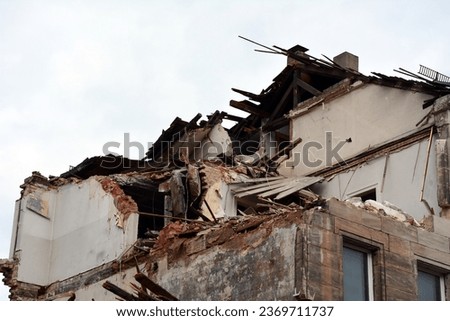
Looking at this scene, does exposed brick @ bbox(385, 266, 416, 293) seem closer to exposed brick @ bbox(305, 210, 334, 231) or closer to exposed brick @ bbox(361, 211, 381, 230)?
exposed brick @ bbox(361, 211, 381, 230)

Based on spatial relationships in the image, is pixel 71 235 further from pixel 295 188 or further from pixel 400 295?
pixel 400 295

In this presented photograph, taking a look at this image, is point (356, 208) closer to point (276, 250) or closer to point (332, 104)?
point (276, 250)

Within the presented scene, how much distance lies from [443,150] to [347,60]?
Answer: 7239 mm

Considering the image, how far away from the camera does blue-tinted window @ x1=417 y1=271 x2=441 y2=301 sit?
25.3 metres

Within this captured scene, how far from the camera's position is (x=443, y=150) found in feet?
106

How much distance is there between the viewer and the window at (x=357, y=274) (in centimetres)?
2416

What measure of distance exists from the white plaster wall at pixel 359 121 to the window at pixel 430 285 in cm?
850

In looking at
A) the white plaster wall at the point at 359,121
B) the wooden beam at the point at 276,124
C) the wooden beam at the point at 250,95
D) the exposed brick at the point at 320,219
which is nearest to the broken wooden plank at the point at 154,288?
the exposed brick at the point at 320,219

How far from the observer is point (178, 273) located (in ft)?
90.9

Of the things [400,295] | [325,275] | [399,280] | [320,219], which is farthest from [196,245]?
[400,295]

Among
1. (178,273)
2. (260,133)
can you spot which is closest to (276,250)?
(178,273)

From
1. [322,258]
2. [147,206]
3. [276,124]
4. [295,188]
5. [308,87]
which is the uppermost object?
[308,87]

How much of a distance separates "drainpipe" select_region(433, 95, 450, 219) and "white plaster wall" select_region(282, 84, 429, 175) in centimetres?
64

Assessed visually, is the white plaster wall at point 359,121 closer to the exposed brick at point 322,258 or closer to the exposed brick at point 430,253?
the exposed brick at point 430,253
